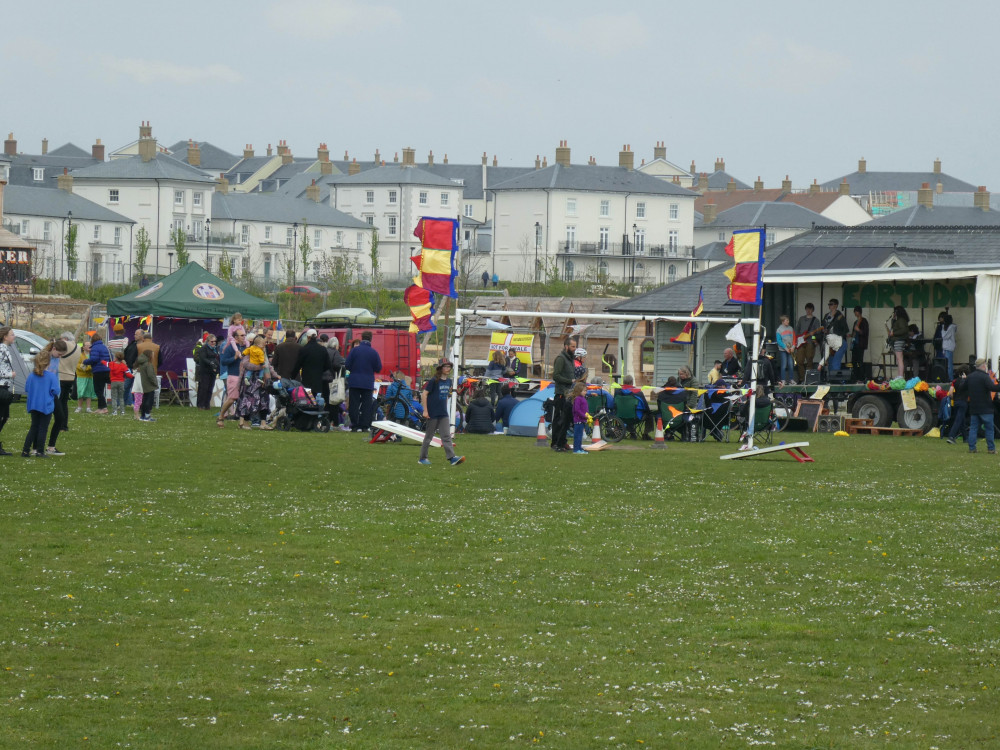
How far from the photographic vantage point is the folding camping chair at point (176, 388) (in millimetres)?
31003

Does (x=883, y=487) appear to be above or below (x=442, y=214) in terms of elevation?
below

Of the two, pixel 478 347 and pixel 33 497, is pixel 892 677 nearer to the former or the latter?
pixel 33 497

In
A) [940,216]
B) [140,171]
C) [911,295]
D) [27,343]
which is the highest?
[140,171]

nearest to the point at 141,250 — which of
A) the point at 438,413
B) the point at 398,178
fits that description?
the point at 398,178

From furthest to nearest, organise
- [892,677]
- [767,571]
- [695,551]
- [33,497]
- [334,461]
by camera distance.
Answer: [334,461] < [33,497] < [695,551] < [767,571] < [892,677]

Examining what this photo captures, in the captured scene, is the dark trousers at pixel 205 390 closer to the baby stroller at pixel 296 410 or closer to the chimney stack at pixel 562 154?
the baby stroller at pixel 296 410

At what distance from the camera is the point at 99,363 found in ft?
88.9

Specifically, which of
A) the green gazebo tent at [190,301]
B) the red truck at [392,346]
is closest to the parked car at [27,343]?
the green gazebo tent at [190,301]

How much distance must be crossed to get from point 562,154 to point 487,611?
106 metres

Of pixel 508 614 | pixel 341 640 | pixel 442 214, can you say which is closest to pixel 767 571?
pixel 508 614

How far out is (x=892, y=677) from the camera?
791cm

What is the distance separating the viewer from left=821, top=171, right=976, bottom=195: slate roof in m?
140

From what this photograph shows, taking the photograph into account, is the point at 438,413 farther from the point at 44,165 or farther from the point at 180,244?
the point at 44,165

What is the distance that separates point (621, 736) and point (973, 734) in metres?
1.74
